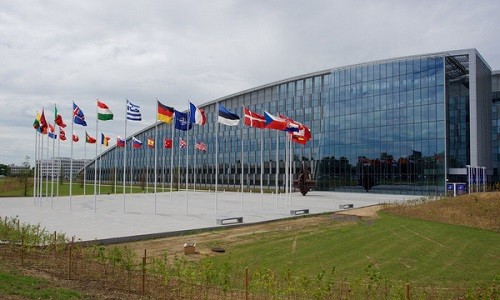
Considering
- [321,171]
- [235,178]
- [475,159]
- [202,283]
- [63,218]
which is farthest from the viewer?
[235,178]

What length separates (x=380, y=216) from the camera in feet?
107

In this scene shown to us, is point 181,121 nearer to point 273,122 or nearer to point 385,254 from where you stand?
point 273,122

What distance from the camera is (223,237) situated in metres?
23.2

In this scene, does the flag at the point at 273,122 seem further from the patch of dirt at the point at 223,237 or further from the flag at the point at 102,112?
the flag at the point at 102,112

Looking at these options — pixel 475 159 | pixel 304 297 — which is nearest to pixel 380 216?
pixel 304 297

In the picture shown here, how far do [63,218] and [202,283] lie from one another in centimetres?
2097

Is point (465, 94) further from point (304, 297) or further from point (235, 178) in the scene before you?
point (304, 297)

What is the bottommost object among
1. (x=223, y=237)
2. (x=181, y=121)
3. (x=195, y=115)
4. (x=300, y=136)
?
(x=223, y=237)

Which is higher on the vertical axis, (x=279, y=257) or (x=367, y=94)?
(x=367, y=94)

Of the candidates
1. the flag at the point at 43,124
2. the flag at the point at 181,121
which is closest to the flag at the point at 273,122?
the flag at the point at 181,121

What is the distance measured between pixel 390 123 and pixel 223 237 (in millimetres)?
47800

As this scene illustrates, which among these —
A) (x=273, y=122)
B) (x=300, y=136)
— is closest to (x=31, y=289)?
(x=273, y=122)

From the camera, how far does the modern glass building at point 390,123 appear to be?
58.9m

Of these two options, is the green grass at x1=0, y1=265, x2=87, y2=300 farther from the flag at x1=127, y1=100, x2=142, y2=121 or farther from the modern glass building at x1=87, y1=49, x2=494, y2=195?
the modern glass building at x1=87, y1=49, x2=494, y2=195
